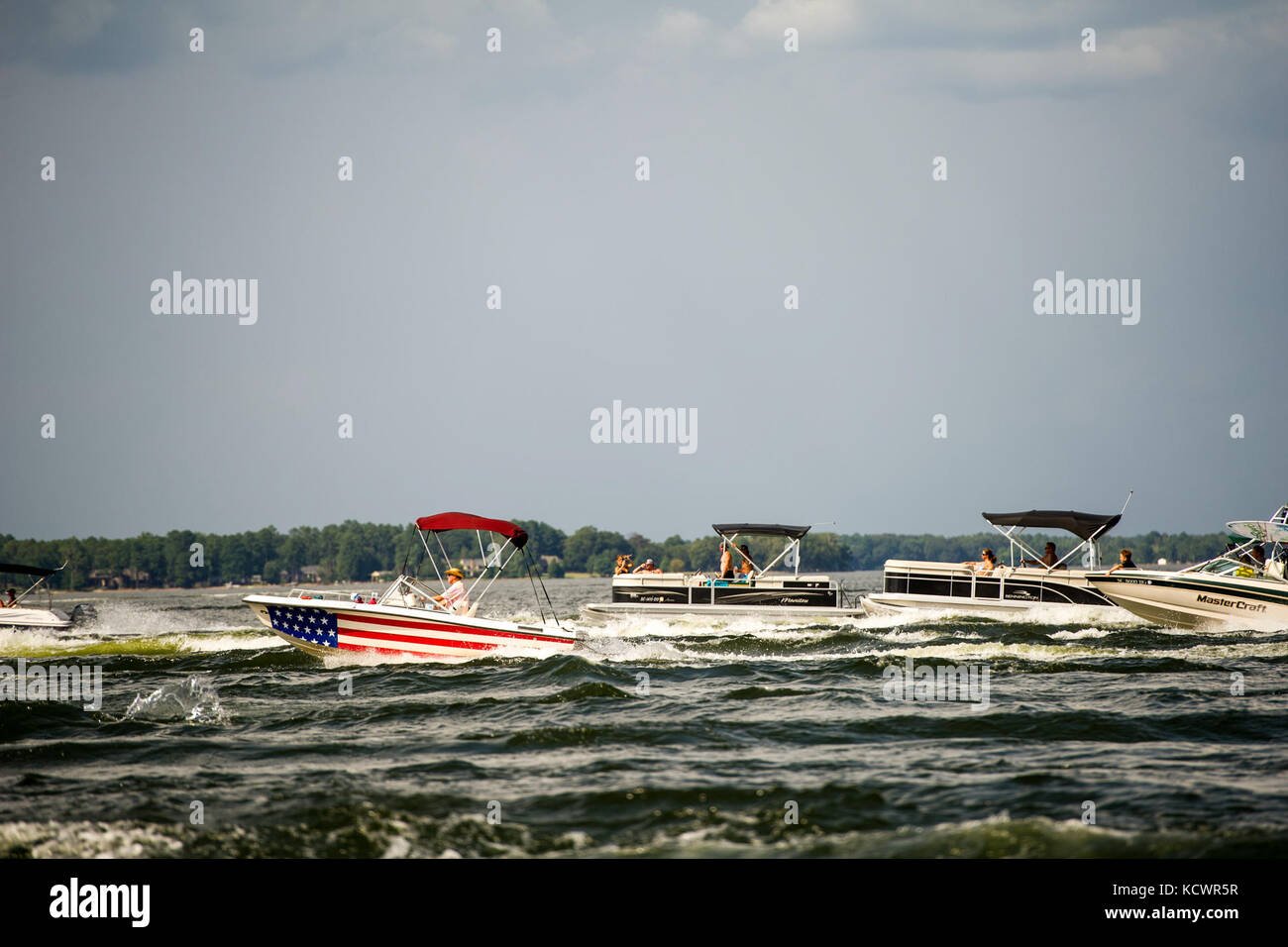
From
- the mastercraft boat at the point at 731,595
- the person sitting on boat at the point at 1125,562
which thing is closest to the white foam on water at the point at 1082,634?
the person sitting on boat at the point at 1125,562

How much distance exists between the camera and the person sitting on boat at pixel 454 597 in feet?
69.2

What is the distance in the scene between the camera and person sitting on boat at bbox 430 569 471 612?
21078mm

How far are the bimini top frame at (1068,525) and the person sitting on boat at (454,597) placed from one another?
643 inches

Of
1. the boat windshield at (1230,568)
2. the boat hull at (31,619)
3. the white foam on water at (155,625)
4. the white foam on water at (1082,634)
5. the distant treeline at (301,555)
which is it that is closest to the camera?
the white foam on water at (1082,634)

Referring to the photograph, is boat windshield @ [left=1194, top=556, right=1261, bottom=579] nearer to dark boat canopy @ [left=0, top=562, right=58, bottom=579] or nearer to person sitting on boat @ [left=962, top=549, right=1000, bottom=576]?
person sitting on boat @ [left=962, top=549, right=1000, bottom=576]

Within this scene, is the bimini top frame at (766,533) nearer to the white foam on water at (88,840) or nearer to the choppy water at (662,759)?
the choppy water at (662,759)

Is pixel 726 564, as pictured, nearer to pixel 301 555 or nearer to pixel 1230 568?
pixel 1230 568

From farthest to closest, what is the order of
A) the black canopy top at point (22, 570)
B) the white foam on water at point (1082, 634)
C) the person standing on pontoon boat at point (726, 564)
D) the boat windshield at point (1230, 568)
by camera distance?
the person standing on pontoon boat at point (726, 564) < the black canopy top at point (22, 570) < the boat windshield at point (1230, 568) < the white foam on water at point (1082, 634)

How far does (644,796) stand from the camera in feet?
34.1

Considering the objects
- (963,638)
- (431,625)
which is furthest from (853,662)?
(431,625)

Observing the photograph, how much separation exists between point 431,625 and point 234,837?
11361 mm

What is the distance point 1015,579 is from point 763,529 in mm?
7786
